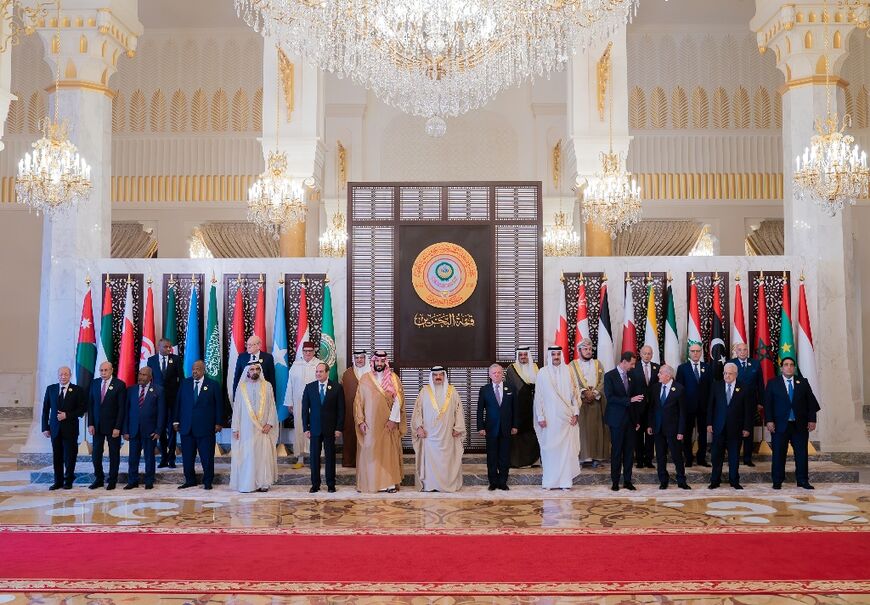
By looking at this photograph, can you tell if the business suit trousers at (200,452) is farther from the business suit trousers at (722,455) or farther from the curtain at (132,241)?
the curtain at (132,241)

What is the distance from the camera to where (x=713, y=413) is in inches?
331

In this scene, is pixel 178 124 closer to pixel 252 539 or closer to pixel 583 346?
pixel 583 346

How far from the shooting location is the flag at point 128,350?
367 inches

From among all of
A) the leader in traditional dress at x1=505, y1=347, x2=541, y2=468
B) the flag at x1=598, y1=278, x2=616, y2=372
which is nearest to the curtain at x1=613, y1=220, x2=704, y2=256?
the flag at x1=598, y1=278, x2=616, y2=372

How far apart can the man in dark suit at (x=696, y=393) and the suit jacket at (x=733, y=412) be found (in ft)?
1.26

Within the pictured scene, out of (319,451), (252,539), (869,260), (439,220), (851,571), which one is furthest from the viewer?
(869,260)

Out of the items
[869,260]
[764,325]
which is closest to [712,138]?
[869,260]

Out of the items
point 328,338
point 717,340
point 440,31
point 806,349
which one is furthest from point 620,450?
point 440,31

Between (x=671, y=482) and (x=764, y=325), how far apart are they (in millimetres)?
2090

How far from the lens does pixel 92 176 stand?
10.0 meters

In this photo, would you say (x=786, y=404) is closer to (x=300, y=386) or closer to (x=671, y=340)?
(x=671, y=340)

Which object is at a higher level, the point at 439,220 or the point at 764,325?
the point at 439,220

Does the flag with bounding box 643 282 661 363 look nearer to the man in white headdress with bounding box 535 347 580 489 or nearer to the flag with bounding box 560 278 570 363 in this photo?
the flag with bounding box 560 278 570 363

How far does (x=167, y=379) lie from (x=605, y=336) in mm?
4497
